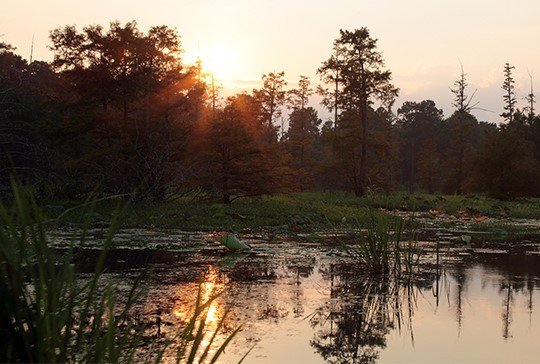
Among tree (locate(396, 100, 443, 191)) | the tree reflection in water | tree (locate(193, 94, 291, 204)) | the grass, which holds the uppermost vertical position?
tree (locate(396, 100, 443, 191))

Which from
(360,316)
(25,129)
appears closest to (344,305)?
(360,316)

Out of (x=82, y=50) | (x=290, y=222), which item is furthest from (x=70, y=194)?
(x=290, y=222)

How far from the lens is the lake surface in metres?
6.74

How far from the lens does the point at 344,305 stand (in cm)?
870

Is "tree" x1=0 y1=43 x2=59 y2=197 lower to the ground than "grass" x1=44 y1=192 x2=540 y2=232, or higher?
higher

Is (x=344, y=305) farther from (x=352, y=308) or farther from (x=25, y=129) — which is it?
(x=25, y=129)

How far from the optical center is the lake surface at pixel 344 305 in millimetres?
6738

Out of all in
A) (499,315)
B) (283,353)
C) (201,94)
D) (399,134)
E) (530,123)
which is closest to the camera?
(283,353)

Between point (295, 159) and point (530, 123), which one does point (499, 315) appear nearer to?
point (295, 159)

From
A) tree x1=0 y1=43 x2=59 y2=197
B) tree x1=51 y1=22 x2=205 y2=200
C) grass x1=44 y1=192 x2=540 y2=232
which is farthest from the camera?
tree x1=51 y1=22 x2=205 y2=200

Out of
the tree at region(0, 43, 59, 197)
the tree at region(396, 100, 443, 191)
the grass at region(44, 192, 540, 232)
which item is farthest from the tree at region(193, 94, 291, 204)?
the tree at region(396, 100, 443, 191)

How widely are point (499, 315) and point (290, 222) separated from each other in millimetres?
12157

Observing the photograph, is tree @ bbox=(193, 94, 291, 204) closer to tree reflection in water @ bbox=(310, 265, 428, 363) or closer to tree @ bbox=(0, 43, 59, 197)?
tree @ bbox=(0, 43, 59, 197)

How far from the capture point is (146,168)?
2239 cm
